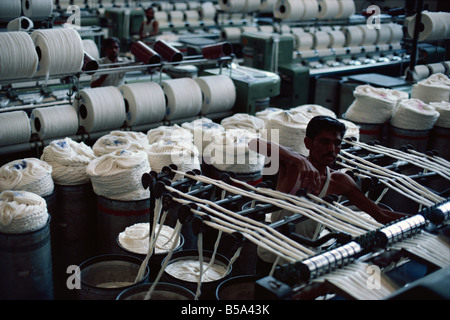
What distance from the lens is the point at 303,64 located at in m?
8.70

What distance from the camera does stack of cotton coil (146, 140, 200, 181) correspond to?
4070mm

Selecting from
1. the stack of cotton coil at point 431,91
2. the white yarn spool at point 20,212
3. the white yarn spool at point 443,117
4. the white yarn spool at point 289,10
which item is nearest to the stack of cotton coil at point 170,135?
the white yarn spool at point 20,212

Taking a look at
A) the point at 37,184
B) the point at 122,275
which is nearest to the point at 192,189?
the point at 122,275

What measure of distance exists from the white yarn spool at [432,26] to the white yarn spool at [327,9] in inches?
91.1

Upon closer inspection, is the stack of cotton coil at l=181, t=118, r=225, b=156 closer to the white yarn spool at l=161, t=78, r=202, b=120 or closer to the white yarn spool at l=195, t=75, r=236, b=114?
the white yarn spool at l=161, t=78, r=202, b=120

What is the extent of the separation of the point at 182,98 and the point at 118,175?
80.0 inches

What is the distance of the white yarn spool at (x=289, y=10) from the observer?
909 centimetres

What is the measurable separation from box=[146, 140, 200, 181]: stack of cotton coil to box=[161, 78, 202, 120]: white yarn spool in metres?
1.36

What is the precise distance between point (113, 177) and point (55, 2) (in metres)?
7.91

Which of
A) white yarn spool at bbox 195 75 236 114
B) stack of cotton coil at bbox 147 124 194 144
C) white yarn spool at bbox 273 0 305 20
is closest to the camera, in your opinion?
stack of cotton coil at bbox 147 124 194 144

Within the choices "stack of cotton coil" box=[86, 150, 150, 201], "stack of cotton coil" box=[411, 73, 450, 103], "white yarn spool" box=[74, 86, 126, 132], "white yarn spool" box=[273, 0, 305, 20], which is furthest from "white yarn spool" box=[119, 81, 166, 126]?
"white yarn spool" box=[273, 0, 305, 20]

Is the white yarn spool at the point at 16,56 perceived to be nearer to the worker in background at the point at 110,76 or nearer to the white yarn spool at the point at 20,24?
the white yarn spool at the point at 20,24

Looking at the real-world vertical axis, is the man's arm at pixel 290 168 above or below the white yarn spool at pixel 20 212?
above
